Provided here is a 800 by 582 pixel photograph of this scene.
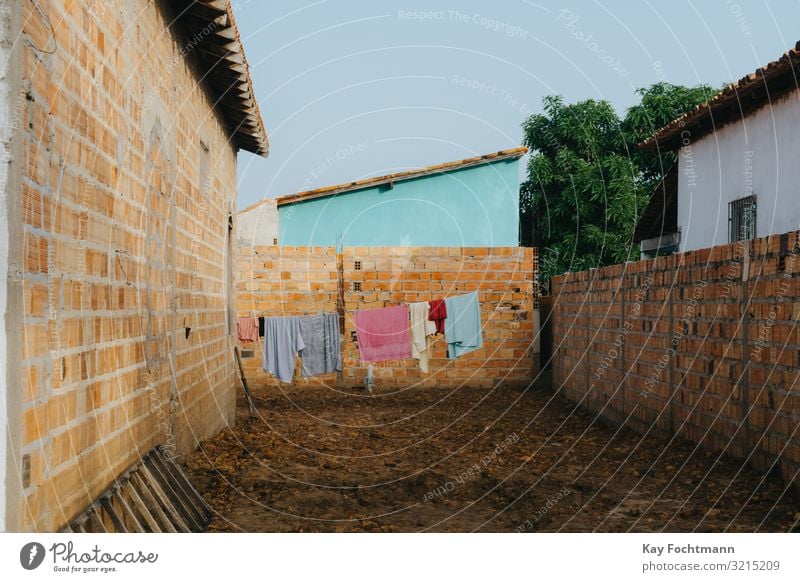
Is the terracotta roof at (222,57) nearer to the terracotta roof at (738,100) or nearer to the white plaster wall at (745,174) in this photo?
the terracotta roof at (738,100)

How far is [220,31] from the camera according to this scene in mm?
6684

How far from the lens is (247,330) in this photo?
12.4 m

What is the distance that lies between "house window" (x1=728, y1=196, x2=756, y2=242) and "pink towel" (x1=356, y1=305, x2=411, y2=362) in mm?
5783

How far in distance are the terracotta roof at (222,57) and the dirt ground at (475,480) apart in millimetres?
3463

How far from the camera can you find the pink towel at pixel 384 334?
38.5 ft

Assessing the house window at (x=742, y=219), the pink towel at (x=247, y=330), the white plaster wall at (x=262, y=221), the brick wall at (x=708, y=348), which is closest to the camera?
the brick wall at (x=708, y=348)

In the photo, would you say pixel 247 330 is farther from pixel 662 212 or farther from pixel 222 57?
Result: pixel 662 212

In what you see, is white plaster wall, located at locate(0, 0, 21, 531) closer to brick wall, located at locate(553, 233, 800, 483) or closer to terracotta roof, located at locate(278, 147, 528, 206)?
brick wall, located at locate(553, 233, 800, 483)

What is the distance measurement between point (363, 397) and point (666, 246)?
8.39m

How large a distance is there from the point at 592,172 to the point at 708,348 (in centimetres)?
1498

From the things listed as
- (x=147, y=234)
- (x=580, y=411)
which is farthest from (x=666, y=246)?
(x=147, y=234)

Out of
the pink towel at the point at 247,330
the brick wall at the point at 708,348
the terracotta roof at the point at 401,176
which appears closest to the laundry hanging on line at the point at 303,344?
the pink towel at the point at 247,330

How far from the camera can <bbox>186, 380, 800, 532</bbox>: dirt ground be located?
18.0ft

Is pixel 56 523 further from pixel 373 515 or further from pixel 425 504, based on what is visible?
pixel 425 504
